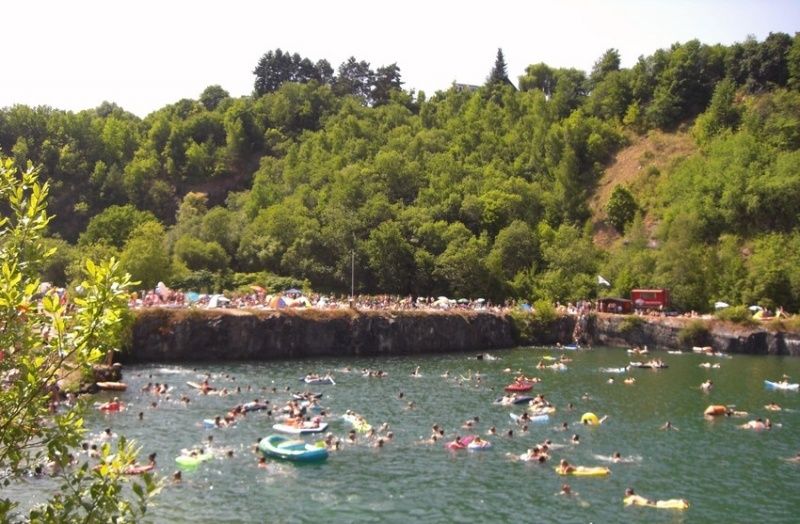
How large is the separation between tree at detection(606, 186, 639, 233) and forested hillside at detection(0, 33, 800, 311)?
1.07 feet

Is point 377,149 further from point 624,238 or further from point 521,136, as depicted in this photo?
point 624,238

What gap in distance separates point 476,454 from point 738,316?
57.6 meters

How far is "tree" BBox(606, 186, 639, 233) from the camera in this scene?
122000mm

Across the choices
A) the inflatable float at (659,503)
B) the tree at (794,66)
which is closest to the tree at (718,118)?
the tree at (794,66)

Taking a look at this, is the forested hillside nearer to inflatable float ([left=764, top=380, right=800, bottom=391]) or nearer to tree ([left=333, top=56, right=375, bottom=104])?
tree ([left=333, top=56, right=375, bottom=104])

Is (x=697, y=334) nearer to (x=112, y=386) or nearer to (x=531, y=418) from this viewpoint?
(x=531, y=418)

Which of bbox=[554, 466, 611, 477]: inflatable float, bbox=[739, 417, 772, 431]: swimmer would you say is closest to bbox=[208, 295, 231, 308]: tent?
bbox=[554, 466, 611, 477]: inflatable float

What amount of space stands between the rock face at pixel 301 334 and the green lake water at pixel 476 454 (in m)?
6.73

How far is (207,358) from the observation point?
76812 mm

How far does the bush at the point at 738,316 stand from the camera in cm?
8662

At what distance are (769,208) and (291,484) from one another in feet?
304

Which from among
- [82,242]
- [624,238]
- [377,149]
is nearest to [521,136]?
[377,149]

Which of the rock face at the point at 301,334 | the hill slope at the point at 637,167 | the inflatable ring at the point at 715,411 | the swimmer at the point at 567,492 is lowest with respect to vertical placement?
the swimmer at the point at 567,492

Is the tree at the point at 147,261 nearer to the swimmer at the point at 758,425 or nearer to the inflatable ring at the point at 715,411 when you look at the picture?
the inflatable ring at the point at 715,411
